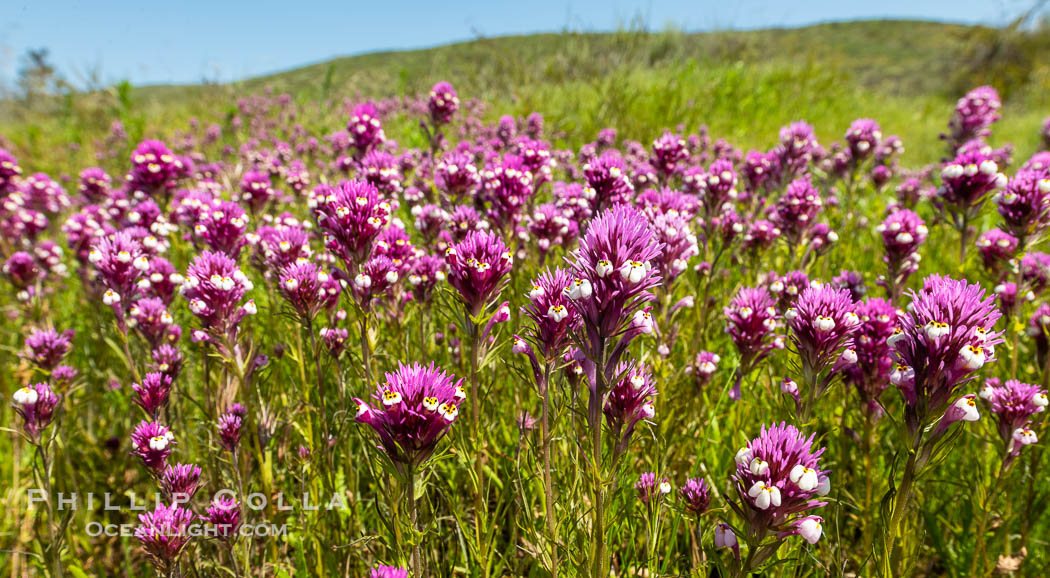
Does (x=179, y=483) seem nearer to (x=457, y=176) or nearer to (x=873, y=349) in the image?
(x=457, y=176)

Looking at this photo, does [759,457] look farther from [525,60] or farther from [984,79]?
[984,79]

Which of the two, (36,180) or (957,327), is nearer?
(957,327)

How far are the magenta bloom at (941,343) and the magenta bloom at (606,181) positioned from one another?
1948 mm

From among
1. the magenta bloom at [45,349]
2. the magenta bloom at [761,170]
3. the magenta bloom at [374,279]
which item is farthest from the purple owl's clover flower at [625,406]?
the magenta bloom at [761,170]

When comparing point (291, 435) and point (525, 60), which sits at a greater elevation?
point (525, 60)

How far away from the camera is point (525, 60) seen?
13.4 m

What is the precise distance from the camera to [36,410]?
2727mm

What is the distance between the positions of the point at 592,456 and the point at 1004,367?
4.12 m

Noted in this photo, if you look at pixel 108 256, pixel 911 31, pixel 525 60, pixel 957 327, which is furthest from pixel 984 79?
pixel 911 31

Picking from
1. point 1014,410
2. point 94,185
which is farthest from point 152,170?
point 1014,410

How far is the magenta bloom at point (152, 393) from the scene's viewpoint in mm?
2836

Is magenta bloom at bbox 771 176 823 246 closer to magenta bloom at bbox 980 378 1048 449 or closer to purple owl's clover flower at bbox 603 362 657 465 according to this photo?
magenta bloom at bbox 980 378 1048 449

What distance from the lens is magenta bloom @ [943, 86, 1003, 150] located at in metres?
6.15

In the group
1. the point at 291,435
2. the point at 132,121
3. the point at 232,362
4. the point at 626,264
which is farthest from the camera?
the point at 132,121
